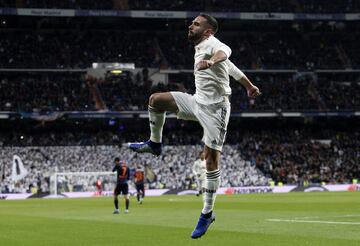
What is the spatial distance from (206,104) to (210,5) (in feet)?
218

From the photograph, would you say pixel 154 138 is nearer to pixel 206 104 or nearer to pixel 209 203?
pixel 206 104

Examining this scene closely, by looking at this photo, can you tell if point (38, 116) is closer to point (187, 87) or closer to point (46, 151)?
point (46, 151)

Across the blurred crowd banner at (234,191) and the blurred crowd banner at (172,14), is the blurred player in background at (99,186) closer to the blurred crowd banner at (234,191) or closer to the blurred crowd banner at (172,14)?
the blurred crowd banner at (234,191)

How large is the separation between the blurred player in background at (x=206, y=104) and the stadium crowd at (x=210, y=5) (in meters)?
60.6

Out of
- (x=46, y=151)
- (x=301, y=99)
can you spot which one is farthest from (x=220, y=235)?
(x=301, y=99)

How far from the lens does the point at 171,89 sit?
75.2 meters

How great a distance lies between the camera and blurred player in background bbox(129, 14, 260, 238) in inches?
531

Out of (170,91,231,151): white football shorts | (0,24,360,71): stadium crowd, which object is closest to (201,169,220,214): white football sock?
(170,91,231,151): white football shorts

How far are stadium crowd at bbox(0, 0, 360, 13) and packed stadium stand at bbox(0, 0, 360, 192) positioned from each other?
13cm

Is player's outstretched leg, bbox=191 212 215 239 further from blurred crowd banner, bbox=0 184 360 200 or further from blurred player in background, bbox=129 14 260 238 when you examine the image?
blurred crowd banner, bbox=0 184 360 200

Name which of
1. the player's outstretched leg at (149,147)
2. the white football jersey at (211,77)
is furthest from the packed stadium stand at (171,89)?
the white football jersey at (211,77)

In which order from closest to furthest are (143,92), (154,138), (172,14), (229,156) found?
(154,138), (229,156), (143,92), (172,14)

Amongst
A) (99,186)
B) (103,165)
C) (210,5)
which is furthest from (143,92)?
(99,186)

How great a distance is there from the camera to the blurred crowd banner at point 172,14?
71.3 m
